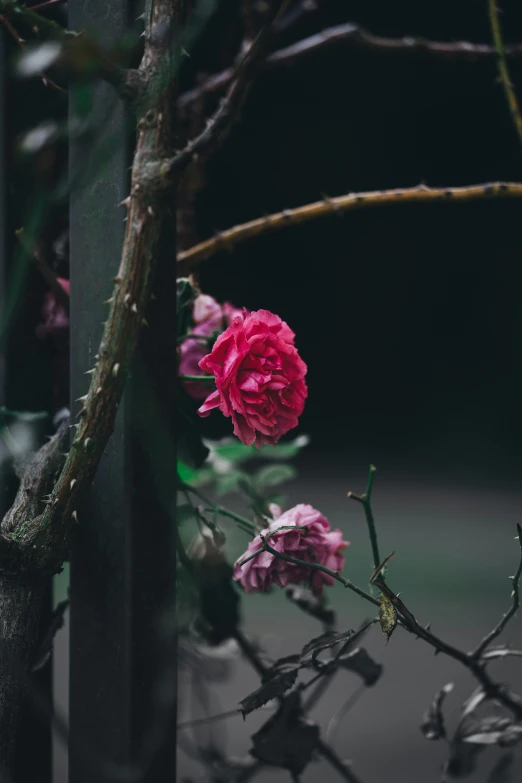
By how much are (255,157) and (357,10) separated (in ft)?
1.45

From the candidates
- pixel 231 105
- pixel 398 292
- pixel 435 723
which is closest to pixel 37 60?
pixel 231 105

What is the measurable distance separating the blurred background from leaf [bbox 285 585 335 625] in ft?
3.46

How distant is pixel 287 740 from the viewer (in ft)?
1.74

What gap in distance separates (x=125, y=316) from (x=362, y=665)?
31 cm

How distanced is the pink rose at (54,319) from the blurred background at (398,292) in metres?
1.12

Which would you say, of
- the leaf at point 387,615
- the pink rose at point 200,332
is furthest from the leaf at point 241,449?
the leaf at point 387,615

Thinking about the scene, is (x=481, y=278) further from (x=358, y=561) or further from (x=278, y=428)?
(x=278, y=428)

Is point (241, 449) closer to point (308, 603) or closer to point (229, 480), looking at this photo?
point (229, 480)

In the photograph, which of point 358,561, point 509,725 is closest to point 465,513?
point 358,561

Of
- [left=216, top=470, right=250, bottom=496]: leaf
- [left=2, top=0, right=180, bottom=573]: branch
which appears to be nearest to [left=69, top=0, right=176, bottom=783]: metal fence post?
[left=2, top=0, right=180, bottom=573]: branch

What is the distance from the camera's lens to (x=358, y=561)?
6.32ft

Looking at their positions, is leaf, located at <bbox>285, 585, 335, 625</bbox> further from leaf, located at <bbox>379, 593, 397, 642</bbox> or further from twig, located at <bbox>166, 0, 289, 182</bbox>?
twig, located at <bbox>166, 0, 289, 182</bbox>

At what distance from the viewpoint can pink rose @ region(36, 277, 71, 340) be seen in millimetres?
613

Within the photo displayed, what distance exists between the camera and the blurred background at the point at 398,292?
6.00ft
